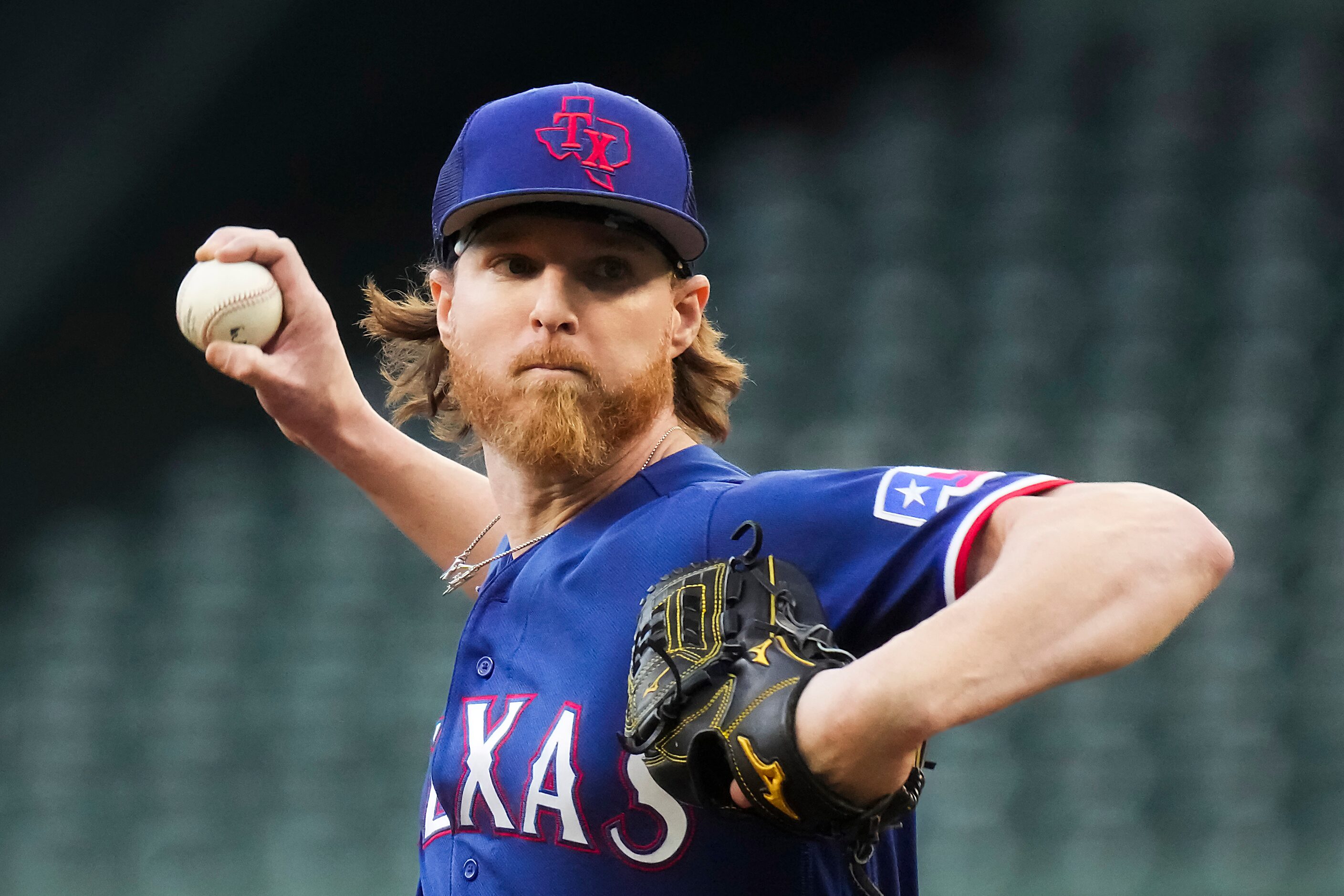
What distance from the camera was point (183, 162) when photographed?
5.14 metres

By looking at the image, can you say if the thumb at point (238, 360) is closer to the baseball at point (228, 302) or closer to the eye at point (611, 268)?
the baseball at point (228, 302)

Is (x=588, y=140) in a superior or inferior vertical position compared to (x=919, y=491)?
superior

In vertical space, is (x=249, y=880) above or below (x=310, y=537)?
below

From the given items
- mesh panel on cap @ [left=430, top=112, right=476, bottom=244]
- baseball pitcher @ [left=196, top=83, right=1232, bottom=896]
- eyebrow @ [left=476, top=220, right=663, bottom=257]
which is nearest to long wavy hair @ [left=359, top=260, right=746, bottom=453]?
baseball pitcher @ [left=196, top=83, right=1232, bottom=896]

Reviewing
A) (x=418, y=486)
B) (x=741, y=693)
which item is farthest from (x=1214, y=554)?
(x=418, y=486)

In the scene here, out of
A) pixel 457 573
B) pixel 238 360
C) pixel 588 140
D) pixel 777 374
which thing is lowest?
pixel 457 573

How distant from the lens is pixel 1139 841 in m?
3.88

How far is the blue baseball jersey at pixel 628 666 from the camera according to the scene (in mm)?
1300

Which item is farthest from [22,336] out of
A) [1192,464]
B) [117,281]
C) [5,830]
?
[1192,464]

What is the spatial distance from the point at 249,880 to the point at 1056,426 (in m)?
3.02

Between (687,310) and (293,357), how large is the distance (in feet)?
2.02

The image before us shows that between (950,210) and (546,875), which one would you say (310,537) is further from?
(546,875)

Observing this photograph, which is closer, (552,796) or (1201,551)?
(1201,551)

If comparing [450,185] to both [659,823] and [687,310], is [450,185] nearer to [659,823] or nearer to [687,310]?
[687,310]
